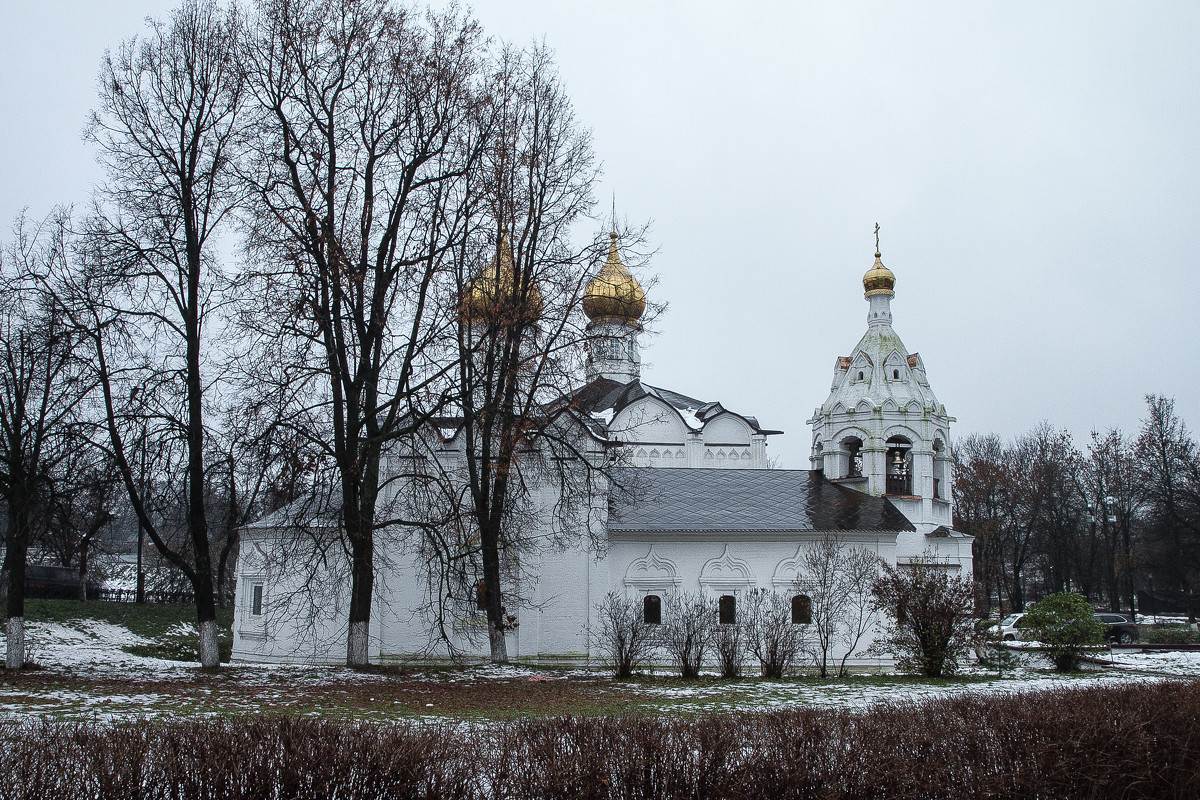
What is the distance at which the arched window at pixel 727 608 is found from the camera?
19.5 metres

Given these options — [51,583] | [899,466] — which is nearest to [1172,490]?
[899,466]

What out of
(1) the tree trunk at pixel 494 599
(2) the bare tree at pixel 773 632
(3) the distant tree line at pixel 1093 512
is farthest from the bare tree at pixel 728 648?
(3) the distant tree line at pixel 1093 512

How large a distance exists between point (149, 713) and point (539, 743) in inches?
192

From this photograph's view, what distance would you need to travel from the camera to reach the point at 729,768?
591cm

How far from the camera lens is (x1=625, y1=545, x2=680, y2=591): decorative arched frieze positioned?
1953 centimetres

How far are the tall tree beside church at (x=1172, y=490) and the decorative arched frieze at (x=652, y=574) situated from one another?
82.1 feet

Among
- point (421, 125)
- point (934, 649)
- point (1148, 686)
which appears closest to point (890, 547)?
point (934, 649)

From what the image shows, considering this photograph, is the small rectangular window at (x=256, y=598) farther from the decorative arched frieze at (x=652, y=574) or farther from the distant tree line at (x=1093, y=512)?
the distant tree line at (x=1093, y=512)

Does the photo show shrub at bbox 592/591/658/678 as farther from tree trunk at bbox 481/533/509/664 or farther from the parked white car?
the parked white car

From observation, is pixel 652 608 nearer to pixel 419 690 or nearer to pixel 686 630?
pixel 686 630

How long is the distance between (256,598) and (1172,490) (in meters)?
33.6

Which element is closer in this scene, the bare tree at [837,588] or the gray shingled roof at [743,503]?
the bare tree at [837,588]

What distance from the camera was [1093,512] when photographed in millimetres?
40938

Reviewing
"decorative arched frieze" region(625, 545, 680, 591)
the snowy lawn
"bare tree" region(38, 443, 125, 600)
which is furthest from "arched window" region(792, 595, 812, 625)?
"bare tree" region(38, 443, 125, 600)
